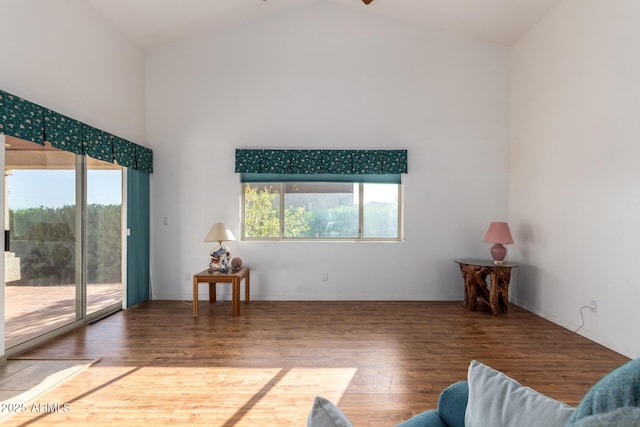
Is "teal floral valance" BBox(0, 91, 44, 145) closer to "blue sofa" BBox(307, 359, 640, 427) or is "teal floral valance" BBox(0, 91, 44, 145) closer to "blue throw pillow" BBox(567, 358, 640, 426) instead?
"blue sofa" BBox(307, 359, 640, 427)

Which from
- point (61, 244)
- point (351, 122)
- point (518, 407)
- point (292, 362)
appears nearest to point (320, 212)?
point (351, 122)

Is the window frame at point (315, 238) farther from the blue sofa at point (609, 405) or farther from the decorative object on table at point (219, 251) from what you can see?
the blue sofa at point (609, 405)

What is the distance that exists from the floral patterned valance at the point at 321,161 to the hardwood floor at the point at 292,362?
2044 mm

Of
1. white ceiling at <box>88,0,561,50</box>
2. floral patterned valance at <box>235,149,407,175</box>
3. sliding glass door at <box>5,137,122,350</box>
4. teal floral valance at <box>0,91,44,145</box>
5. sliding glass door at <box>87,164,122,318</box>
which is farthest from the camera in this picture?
floral patterned valance at <box>235,149,407,175</box>

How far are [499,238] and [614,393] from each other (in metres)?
4.34

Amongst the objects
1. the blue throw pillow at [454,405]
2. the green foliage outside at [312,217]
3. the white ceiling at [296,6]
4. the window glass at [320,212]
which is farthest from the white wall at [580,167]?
the blue throw pillow at [454,405]

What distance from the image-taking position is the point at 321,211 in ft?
17.4

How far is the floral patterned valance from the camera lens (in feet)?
16.7

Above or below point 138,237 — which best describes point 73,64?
above

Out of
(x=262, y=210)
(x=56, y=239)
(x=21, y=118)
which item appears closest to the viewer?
(x=21, y=118)

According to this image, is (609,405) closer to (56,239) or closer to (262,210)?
(56,239)

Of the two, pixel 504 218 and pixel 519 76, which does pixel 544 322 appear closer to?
pixel 504 218

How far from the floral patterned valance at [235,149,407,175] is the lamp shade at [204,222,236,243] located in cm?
93

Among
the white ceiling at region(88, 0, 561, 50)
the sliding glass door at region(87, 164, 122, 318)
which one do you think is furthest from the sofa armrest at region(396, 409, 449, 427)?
the white ceiling at region(88, 0, 561, 50)
